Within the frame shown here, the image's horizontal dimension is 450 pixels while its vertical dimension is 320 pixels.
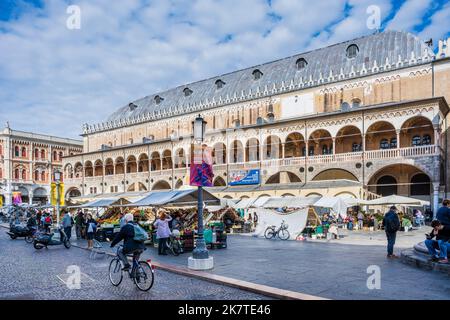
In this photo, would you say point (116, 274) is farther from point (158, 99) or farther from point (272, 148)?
point (158, 99)

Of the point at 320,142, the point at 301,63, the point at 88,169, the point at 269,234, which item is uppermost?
the point at 301,63

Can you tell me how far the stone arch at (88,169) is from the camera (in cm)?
5466

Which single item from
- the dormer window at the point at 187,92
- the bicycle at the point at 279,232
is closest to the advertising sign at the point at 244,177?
the bicycle at the point at 279,232

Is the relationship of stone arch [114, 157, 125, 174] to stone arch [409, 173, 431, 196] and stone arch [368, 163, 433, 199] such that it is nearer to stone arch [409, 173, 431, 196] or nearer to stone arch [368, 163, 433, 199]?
stone arch [368, 163, 433, 199]

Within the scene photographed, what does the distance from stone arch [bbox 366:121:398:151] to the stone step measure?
22468 mm

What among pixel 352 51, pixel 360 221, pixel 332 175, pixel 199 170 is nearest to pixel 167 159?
pixel 332 175

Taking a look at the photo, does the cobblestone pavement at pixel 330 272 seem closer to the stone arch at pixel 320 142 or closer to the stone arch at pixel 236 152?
the stone arch at pixel 320 142

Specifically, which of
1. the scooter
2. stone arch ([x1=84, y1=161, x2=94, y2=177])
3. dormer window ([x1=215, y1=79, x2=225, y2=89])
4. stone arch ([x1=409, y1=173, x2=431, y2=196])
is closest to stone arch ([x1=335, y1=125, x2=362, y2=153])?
stone arch ([x1=409, y1=173, x2=431, y2=196])

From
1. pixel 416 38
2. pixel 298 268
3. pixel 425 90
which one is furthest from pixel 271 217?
pixel 416 38

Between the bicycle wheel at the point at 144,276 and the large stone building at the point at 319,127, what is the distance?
924 inches

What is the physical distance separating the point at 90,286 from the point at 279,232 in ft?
43.8

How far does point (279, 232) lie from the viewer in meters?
20.7

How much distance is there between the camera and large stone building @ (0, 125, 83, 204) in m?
64.9
